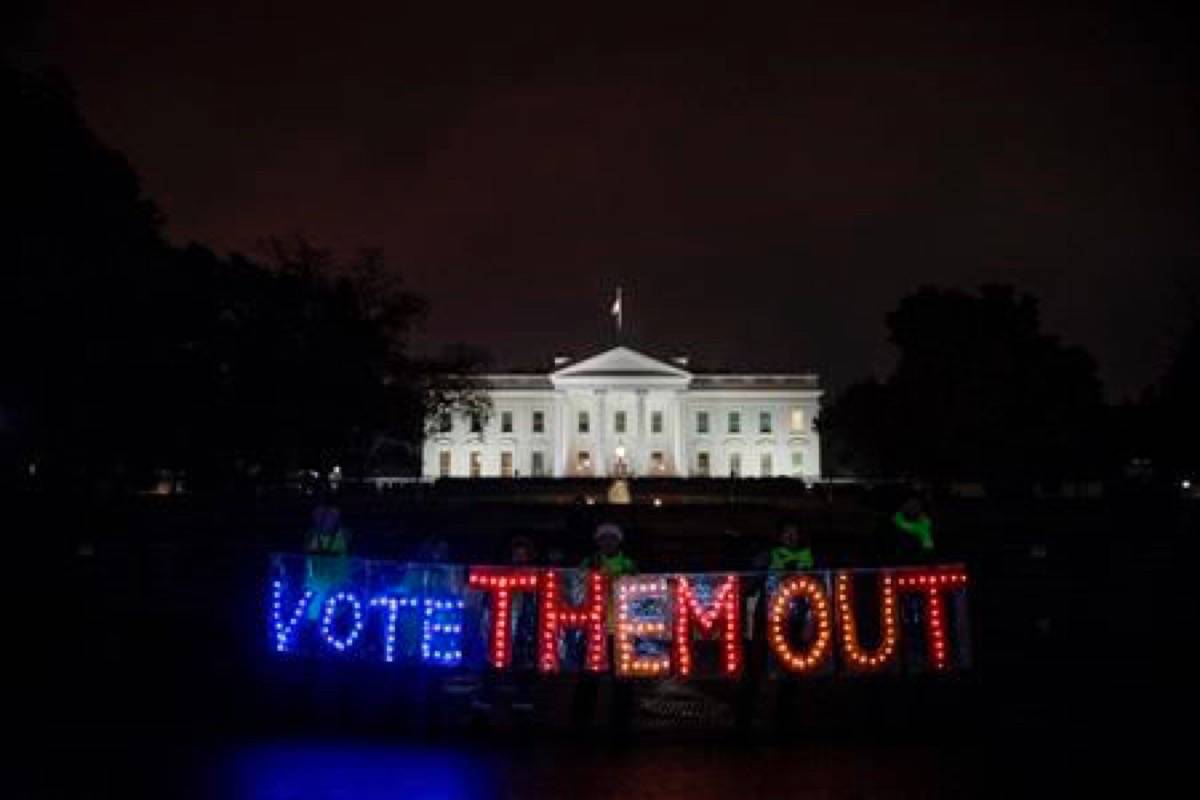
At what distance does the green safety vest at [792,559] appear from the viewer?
1042 cm

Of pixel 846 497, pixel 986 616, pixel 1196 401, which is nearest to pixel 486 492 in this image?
pixel 846 497

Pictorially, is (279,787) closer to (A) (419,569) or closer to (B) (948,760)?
(A) (419,569)

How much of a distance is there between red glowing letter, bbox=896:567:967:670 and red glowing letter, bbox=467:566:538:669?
3.03 meters

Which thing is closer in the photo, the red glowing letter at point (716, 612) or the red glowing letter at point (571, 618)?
the red glowing letter at point (571, 618)

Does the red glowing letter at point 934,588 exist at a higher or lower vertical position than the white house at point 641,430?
lower

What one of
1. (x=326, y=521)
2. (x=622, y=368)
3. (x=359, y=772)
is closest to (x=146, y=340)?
(x=326, y=521)

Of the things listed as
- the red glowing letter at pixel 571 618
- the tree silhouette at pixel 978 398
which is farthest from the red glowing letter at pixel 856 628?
the tree silhouette at pixel 978 398

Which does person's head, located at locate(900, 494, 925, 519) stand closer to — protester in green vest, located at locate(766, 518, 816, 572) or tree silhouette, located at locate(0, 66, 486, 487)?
protester in green vest, located at locate(766, 518, 816, 572)

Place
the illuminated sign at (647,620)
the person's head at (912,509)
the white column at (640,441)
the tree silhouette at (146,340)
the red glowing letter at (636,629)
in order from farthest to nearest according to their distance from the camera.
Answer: the white column at (640,441) < the tree silhouette at (146,340) < the person's head at (912,509) < the illuminated sign at (647,620) < the red glowing letter at (636,629)

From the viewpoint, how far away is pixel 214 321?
41062mm

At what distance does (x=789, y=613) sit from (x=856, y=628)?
0.55 metres

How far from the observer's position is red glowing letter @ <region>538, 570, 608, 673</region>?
930 centimetres

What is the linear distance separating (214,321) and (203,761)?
34463mm

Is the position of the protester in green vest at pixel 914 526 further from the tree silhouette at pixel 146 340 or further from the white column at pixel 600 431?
the white column at pixel 600 431
